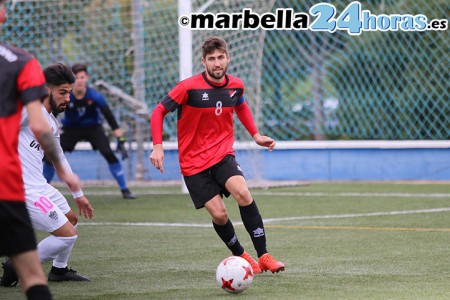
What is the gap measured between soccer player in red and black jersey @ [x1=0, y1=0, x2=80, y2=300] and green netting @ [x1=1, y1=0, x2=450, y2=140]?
12243 mm

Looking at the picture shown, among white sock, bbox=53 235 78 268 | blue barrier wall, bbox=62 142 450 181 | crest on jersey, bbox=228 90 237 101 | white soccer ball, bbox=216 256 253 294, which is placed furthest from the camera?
blue barrier wall, bbox=62 142 450 181

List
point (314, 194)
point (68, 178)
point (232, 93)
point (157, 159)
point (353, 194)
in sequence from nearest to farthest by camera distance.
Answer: point (68, 178) → point (157, 159) → point (232, 93) → point (353, 194) → point (314, 194)

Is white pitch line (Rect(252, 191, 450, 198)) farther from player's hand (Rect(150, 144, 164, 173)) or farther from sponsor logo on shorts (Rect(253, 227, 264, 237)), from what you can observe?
player's hand (Rect(150, 144, 164, 173))

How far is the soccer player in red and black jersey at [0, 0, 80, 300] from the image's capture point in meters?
4.65

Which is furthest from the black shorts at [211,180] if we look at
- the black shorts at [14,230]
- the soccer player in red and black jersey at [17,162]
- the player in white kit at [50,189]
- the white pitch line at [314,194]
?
the white pitch line at [314,194]

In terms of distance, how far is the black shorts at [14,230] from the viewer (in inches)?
183

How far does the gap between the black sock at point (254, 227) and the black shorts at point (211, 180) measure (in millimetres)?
256

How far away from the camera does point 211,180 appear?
26.4 feet

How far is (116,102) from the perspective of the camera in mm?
18797

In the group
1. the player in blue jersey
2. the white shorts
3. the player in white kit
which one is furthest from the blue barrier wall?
the white shorts

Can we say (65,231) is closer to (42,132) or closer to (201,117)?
(201,117)

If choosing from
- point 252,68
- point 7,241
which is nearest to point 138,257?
point 7,241

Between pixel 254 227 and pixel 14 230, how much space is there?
3374mm

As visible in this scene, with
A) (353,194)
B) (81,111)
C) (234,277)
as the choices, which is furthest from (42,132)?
(353,194)
